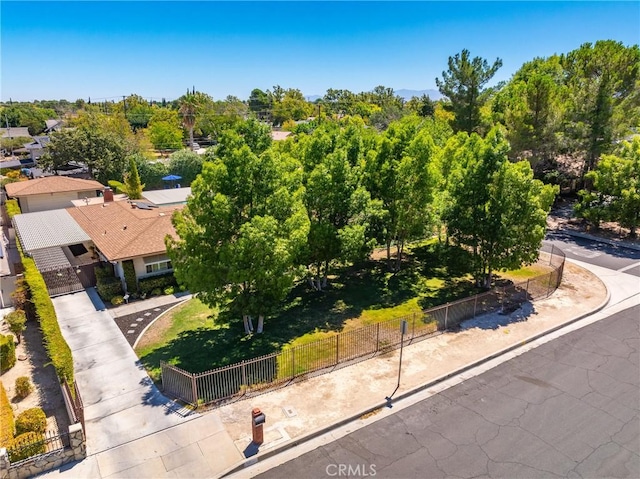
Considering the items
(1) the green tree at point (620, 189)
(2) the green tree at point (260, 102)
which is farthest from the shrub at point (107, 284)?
(2) the green tree at point (260, 102)

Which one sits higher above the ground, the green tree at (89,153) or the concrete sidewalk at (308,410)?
the green tree at (89,153)

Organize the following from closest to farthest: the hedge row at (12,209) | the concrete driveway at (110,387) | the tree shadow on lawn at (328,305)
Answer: the concrete driveway at (110,387) → the tree shadow on lawn at (328,305) → the hedge row at (12,209)

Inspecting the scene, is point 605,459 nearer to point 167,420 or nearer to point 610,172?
point 167,420

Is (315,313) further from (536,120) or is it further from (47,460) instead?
(536,120)

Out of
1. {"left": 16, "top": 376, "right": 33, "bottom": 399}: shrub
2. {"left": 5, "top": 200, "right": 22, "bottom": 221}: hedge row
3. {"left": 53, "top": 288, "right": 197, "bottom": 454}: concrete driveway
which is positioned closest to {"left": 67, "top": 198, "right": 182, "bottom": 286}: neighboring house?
{"left": 53, "top": 288, "right": 197, "bottom": 454}: concrete driveway

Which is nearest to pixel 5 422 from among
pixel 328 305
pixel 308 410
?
pixel 308 410

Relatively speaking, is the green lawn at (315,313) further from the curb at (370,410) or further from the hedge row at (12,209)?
the hedge row at (12,209)

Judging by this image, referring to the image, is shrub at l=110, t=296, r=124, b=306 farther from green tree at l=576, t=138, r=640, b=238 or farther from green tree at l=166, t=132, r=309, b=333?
green tree at l=576, t=138, r=640, b=238
